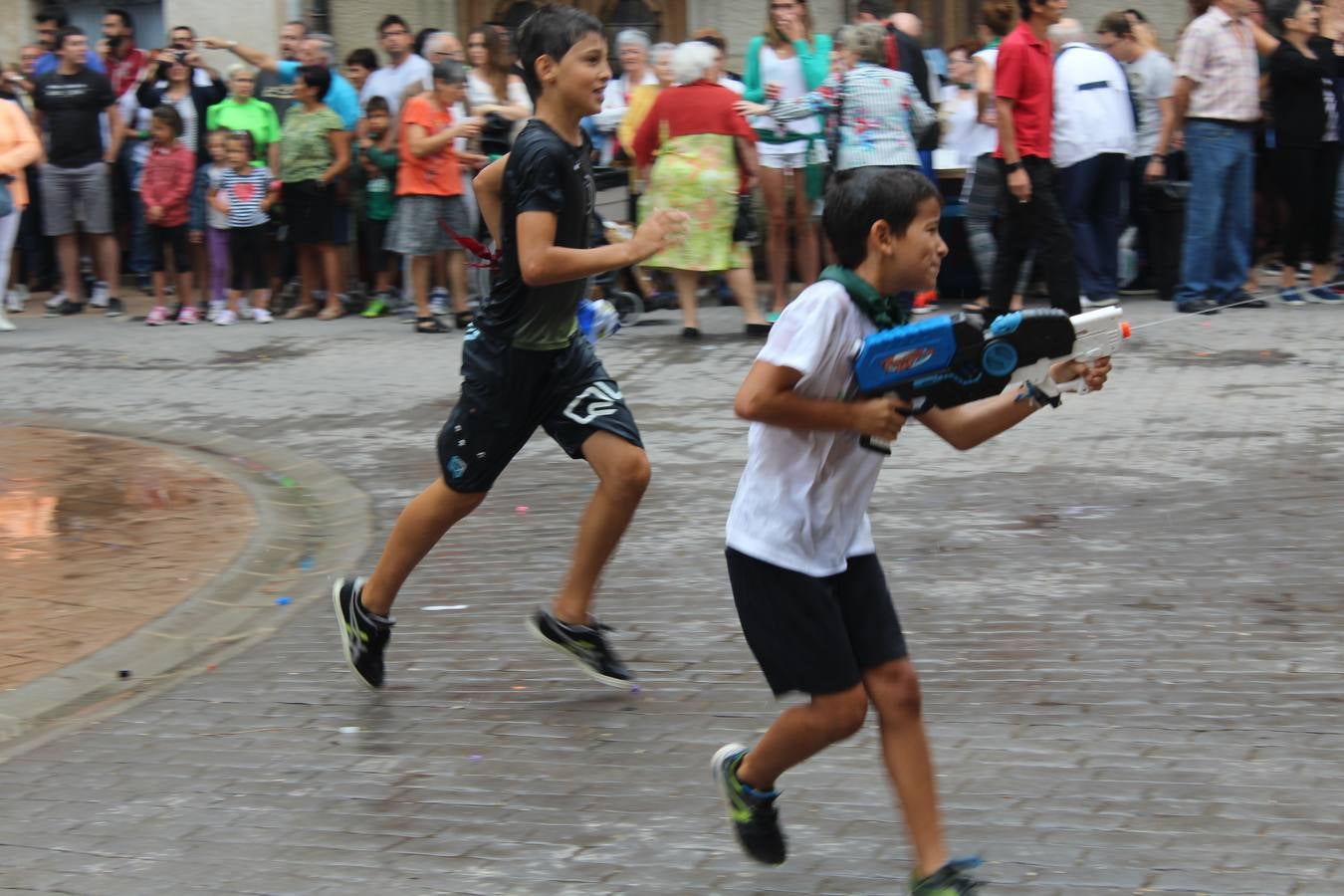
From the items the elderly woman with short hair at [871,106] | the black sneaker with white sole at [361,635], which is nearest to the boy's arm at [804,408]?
the black sneaker with white sole at [361,635]

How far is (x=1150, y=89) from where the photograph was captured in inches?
491

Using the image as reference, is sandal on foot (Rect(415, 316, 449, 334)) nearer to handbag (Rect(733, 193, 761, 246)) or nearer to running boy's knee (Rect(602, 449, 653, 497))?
handbag (Rect(733, 193, 761, 246))

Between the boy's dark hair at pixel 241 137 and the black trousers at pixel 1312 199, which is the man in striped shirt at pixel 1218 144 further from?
the boy's dark hair at pixel 241 137

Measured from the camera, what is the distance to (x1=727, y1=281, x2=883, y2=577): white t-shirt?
364 centimetres

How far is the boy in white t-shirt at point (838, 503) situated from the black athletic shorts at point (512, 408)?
55.8 inches

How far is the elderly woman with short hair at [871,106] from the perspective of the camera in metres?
10.9

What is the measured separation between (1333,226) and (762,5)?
7.90m

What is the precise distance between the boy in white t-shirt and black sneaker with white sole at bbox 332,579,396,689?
5.91 ft

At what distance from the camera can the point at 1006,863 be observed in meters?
3.97

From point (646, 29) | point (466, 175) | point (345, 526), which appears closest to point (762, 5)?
point (646, 29)

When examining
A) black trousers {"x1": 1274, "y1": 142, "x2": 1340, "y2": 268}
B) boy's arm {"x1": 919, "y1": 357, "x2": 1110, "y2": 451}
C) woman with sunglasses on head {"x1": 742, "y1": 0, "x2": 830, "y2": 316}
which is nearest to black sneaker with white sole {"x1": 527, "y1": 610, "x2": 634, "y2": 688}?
boy's arm {"x1": 919, "y1": 357, "x2": 1110, "y2": 451}

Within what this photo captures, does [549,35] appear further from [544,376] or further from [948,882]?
[948,882]

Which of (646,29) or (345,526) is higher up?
(646,29)

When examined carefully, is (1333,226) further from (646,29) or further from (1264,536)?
(646,29)
